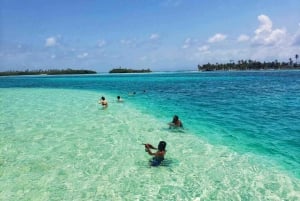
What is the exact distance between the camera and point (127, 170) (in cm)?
994

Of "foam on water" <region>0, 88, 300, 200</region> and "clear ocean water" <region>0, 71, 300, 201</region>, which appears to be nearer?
"foam on water" <region>0, 88, 300, 200</region>

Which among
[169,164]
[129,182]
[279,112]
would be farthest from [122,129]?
[279,112]

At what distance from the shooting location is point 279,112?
20.5m

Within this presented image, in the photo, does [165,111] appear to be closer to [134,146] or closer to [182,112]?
[182,112]

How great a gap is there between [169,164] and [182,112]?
11.7m

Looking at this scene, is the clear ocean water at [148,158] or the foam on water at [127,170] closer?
the foam on water at [127,170]

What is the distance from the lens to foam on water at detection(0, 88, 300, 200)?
8.19 meters

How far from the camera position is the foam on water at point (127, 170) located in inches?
322

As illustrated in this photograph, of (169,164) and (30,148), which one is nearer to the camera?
(169,164)

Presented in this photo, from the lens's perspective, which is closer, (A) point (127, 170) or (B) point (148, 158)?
(A) point (127, 170)

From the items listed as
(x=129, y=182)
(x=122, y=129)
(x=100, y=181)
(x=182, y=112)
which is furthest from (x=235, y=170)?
(x=182, y=112)

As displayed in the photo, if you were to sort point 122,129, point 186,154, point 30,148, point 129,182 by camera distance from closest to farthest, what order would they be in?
point 129,182 < point 186,154 < point 30,148 < point 122,129

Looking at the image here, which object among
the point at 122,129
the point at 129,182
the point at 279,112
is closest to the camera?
the point at 129,182

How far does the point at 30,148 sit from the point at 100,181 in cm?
521
